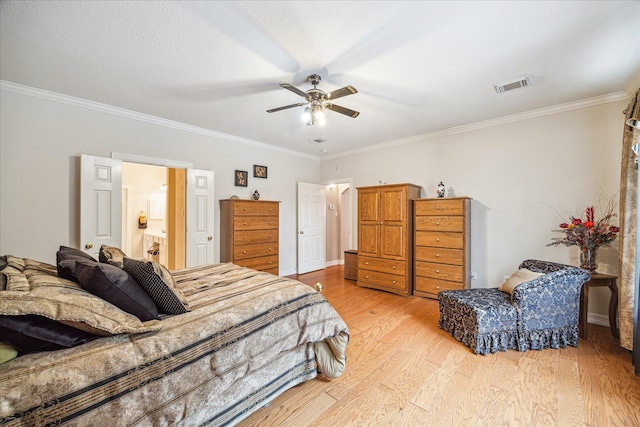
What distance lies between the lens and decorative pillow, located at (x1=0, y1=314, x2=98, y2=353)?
1.00m

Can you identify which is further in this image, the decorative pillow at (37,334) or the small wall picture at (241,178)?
the small wall picture at (241,178)

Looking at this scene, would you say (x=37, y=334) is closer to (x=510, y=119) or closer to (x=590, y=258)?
(x=590, y=258)

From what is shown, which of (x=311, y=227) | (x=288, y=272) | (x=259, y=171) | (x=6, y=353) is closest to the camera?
(x=6, y=353)

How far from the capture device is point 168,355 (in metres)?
1.26

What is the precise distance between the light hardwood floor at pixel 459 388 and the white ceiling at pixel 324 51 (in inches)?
105

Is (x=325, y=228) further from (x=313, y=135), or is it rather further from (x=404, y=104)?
(x=404, y=104)

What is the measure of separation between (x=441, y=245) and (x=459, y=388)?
2253 millimetres

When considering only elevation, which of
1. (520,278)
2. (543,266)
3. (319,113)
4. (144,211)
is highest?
(319,113)

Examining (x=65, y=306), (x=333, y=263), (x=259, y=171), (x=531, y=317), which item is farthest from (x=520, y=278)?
(x=333, y=263)

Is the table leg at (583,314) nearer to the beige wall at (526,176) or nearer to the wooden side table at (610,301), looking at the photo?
the wooden side table at (610,301)

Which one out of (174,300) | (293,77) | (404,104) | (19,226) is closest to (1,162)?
(19,226)

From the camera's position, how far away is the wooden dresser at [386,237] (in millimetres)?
4219

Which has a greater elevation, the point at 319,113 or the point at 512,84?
the point at 512,84

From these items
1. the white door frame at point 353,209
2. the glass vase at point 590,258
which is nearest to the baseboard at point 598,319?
the glass vase at point 590,258
